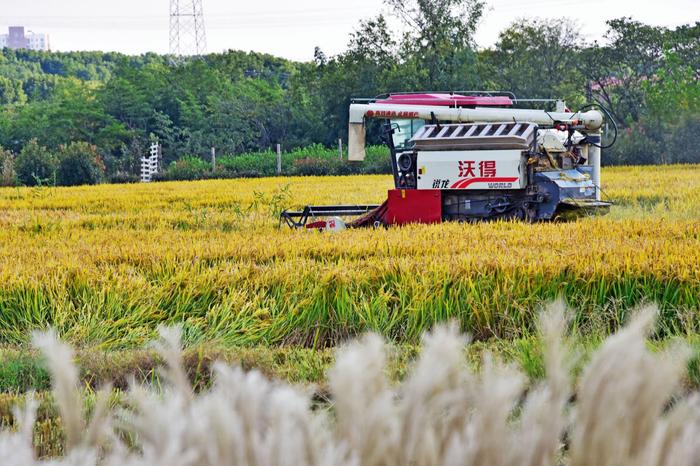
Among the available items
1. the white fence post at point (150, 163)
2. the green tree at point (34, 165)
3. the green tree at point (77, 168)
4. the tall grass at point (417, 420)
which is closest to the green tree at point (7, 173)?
the green tree at point (34, 165)

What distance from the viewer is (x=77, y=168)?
35.8 meters

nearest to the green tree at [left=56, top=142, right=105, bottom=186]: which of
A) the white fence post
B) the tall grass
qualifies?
the white fence post

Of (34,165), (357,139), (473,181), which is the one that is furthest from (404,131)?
(34,165)

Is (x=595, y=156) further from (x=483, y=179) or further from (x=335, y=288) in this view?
(x=335, y=288)

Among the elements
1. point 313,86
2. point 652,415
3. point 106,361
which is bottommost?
point 106,361

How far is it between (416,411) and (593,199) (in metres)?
12.2

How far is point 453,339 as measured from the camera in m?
0.91

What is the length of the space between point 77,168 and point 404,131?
2465cm

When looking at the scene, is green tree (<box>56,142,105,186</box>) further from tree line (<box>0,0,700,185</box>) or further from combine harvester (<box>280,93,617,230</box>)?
combine harvester (<box>280,93,617,230</box>)

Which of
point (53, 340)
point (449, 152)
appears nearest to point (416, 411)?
point (53, 340)

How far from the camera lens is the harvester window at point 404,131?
13.5 metres

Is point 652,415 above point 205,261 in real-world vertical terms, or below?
above

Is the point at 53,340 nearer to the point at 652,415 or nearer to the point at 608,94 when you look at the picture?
the point at 652,415

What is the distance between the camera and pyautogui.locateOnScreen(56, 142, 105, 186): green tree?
3578 cm
